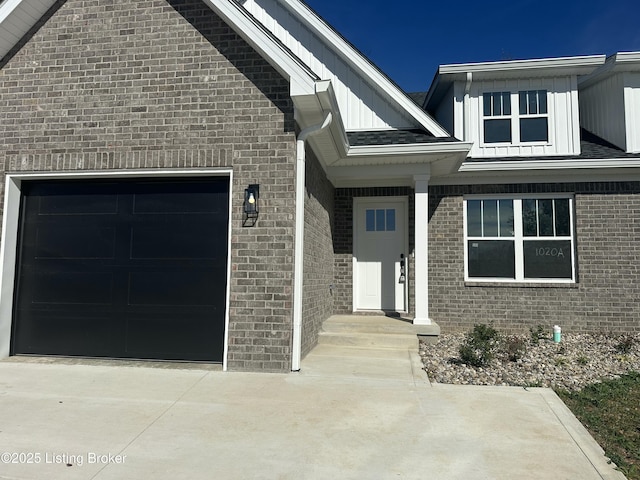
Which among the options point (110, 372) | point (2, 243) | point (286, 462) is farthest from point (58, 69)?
point (286, 462)

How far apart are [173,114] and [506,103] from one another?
6.93 meters

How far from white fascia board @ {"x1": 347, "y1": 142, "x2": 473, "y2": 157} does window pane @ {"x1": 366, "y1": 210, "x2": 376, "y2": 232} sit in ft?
6.07

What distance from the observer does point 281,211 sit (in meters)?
5.74

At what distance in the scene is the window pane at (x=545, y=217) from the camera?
29.3ft

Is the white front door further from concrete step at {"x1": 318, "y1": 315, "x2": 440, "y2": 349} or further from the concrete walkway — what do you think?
the concrete walkway

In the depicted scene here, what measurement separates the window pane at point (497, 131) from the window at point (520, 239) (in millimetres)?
1304

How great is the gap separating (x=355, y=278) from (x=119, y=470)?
21.5 feet

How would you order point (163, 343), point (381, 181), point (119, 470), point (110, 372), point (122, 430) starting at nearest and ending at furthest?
point (119, 470) < point (122, 430) < point (110, 372) < point (163, 343) < point (381, 181)

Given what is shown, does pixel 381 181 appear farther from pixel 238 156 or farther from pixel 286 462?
pixel 286 462

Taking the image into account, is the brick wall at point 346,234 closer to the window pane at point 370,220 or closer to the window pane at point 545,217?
the window pane at point 370,220

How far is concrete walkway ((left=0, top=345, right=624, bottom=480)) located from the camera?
3137 mm

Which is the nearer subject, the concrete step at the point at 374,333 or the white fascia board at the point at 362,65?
the concrete step at the point at 374,333

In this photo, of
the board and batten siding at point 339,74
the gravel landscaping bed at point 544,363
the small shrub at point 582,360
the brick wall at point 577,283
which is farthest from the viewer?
the board and batten siding at point 339,74

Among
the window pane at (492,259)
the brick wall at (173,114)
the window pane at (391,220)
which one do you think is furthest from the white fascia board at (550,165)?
the brick wall at (173,114)
